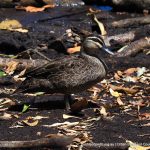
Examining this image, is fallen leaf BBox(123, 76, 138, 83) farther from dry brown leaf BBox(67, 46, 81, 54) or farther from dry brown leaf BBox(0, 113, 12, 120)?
dry brown leaf BBox(0, 113, 12, 120)

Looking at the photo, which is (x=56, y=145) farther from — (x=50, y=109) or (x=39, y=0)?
(x=39, y=0)

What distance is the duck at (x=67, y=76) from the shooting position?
27.0ft

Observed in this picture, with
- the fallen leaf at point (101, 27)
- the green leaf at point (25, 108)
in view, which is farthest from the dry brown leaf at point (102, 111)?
the fallen leaf at point (101, 27)

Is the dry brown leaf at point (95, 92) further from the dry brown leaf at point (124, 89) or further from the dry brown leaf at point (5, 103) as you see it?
the dry brown leaf at point (5, 103)

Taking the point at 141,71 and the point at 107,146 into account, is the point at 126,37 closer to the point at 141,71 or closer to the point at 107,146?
the point at 141,71

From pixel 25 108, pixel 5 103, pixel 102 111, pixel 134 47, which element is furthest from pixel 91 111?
pixel 134 47

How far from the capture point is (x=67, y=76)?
27.1 feet

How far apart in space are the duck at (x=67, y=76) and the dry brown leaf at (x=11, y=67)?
60.5 inches

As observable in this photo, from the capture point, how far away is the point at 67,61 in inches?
330

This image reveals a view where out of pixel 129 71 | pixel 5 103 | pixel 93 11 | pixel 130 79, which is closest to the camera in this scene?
pixel 5 103

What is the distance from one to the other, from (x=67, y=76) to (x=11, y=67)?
2.07 metres

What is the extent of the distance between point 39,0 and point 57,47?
4.61 metres

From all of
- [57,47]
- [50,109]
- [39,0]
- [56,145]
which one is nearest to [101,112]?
[50,109]

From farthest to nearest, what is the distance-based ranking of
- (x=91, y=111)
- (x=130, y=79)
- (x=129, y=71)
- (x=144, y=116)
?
1. (x=129, y=71)
2. (x=130, y=79)
3. (x=91, y=111)
4. (x=144, y=116)
